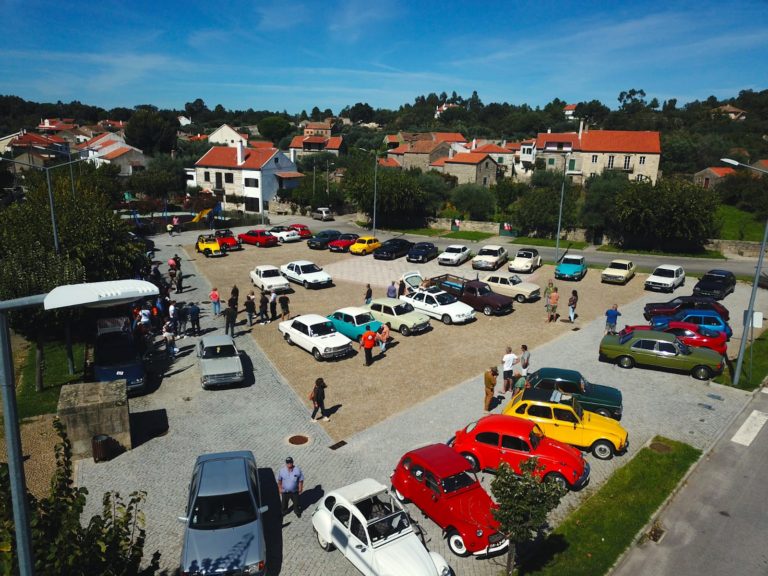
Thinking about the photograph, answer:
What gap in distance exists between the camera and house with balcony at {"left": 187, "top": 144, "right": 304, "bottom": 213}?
214 feet

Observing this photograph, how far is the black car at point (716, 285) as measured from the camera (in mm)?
29578

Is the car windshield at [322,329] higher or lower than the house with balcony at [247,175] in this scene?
lower

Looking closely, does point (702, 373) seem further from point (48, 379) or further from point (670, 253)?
point (670, 253)

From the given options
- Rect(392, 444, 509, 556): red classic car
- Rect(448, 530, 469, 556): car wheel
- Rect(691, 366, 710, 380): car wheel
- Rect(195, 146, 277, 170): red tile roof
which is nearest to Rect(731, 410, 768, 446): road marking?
Rect(691, 366, 710, 380): car wheel

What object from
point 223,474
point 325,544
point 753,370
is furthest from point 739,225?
point 223,474

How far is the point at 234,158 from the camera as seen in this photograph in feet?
223

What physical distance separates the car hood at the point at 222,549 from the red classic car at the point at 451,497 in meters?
3.45

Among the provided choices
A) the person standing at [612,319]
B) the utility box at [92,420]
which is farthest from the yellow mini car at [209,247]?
the person standing at [612,319]

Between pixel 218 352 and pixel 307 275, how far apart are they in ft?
43.9

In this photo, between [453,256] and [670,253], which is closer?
[453,256]

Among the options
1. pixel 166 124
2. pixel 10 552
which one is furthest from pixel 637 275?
pixel 166 124

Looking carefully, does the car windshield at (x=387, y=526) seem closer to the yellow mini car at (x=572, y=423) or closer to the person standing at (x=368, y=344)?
the yellow mini car at (x=572, y=423)

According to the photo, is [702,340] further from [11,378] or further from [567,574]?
[11,378]

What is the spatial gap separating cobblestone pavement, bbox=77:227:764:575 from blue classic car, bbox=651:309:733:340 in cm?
432
